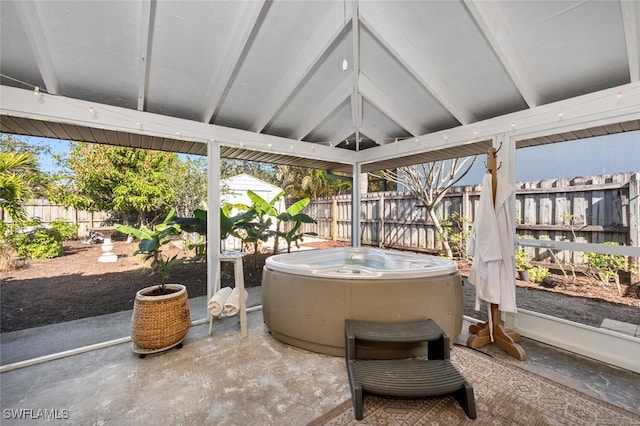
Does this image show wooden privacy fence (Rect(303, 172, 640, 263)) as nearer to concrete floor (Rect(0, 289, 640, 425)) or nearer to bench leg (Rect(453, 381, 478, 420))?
concrete floor (Rect(0, 289, 640, 425))

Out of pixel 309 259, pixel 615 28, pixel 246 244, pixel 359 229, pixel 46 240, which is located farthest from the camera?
pixel 359 229

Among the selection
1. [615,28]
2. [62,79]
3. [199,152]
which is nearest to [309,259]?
[199,152]

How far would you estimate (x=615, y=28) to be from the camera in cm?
177

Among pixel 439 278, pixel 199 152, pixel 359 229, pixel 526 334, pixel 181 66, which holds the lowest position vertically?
pixel 526 334

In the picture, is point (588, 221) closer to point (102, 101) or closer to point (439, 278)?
point (439, 278)

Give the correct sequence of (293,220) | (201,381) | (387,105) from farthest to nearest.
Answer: (293,220)
(387,105)
(201,381)

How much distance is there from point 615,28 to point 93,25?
11.6ft

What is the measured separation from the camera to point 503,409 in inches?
62.5

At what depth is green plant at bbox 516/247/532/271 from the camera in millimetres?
2965

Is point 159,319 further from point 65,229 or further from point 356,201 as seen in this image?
point 356,201

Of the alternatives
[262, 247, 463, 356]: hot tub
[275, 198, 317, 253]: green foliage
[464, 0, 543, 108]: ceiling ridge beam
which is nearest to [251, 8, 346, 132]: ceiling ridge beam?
[464, 0, 543, 108]: ceiling ridge beam

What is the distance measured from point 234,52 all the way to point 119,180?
218cm

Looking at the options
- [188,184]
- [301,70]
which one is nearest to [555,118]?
[301,70]

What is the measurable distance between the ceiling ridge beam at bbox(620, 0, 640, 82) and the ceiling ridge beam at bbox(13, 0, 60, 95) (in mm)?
3604
